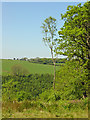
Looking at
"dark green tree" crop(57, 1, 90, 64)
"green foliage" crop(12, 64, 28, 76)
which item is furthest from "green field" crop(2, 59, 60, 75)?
"dark green tree" crop(57, 1, 90, 64)

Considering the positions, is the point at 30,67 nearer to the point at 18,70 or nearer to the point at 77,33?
the point at 18,70

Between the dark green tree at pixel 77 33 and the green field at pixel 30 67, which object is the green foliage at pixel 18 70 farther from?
the dark green tree at pixel 77 33

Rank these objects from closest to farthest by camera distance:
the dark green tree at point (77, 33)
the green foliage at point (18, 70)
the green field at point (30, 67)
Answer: the dark green tree at point (77, 33)
the green field at point (30, 67)
the green foliage at point (18, 70)

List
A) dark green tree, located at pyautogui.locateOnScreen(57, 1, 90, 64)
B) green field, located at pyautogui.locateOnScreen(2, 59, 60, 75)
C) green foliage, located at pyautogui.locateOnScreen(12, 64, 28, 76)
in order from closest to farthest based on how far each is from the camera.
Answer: dark green tree, located at pyautogui.locateOnScreen(57, 1, 90, 64) < green field, located at pyautogui.locateOnScreen(2, 59, 60, 75) < green foliage, located at pyautogui.locateOnScreen(12, 64, 28, 76)

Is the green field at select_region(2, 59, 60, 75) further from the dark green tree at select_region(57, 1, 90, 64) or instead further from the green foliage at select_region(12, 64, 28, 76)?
the dark green tree at select_region(57, 1, 90, 64)

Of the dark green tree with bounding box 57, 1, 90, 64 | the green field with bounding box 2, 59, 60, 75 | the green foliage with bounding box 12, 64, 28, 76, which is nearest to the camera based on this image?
the dark green tree with bounding box 57, 1, 90, 64

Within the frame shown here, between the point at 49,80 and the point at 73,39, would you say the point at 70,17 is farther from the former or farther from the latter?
the point at 49,80

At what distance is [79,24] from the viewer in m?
18.4

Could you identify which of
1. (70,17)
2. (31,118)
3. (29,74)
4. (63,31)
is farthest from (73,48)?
(29,74)

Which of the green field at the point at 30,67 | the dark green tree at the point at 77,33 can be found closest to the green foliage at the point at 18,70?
the green field at the point at 30,67

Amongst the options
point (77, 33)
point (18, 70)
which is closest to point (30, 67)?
point (18, 70)

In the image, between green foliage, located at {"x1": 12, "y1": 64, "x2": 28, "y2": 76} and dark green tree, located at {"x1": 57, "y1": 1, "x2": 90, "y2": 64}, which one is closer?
dark green tree, located at {"x1": 57, "y1": 1, "x2": 90, "y2": 64}

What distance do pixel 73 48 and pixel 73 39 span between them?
99 centimetres

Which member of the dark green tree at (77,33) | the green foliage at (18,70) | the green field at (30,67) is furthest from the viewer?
the green foliage at (18,70)
